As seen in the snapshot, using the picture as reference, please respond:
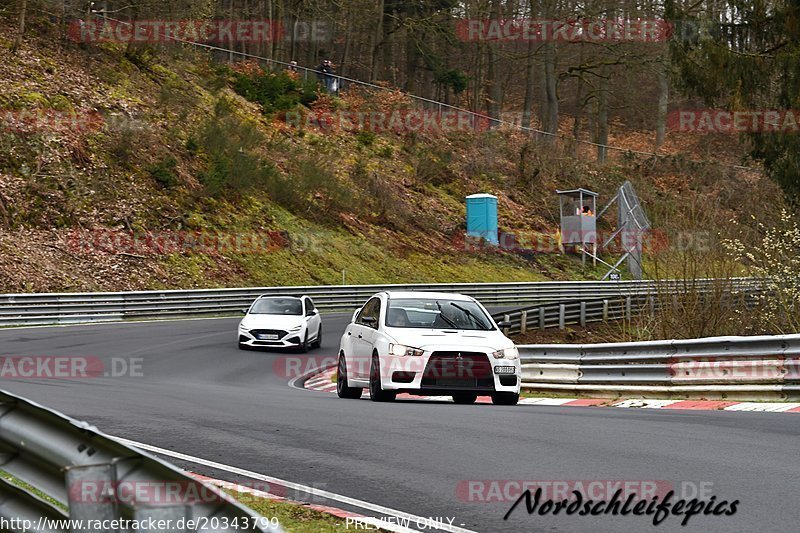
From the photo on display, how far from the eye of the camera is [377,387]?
14719 mm

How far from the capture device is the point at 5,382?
55.4 feet

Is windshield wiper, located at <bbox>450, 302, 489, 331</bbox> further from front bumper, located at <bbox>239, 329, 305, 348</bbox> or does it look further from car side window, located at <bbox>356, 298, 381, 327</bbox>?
front bumper, located at <bbox>239, 329, 305, 348</bbox>

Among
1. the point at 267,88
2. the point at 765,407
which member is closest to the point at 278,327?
the point at 765,407

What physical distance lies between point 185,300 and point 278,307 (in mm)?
8703

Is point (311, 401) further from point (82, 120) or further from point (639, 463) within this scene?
point (82, 120)

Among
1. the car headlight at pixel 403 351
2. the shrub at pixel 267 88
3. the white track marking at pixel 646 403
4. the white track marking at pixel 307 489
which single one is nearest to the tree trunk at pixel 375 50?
the shrub at pixel 267 88

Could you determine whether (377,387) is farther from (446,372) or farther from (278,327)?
(278,327)

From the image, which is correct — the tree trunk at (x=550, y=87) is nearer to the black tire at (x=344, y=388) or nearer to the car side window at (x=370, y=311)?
the car side window at (x=370, y=311)

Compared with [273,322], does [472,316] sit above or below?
above

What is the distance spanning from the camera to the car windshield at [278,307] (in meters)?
27.3

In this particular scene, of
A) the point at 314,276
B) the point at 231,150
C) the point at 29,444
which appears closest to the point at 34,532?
the point at 29,444

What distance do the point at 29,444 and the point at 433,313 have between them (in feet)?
35.0

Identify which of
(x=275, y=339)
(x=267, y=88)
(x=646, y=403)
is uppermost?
(x=267, y=88)

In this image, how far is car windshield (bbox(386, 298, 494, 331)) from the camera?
15.1 metres
